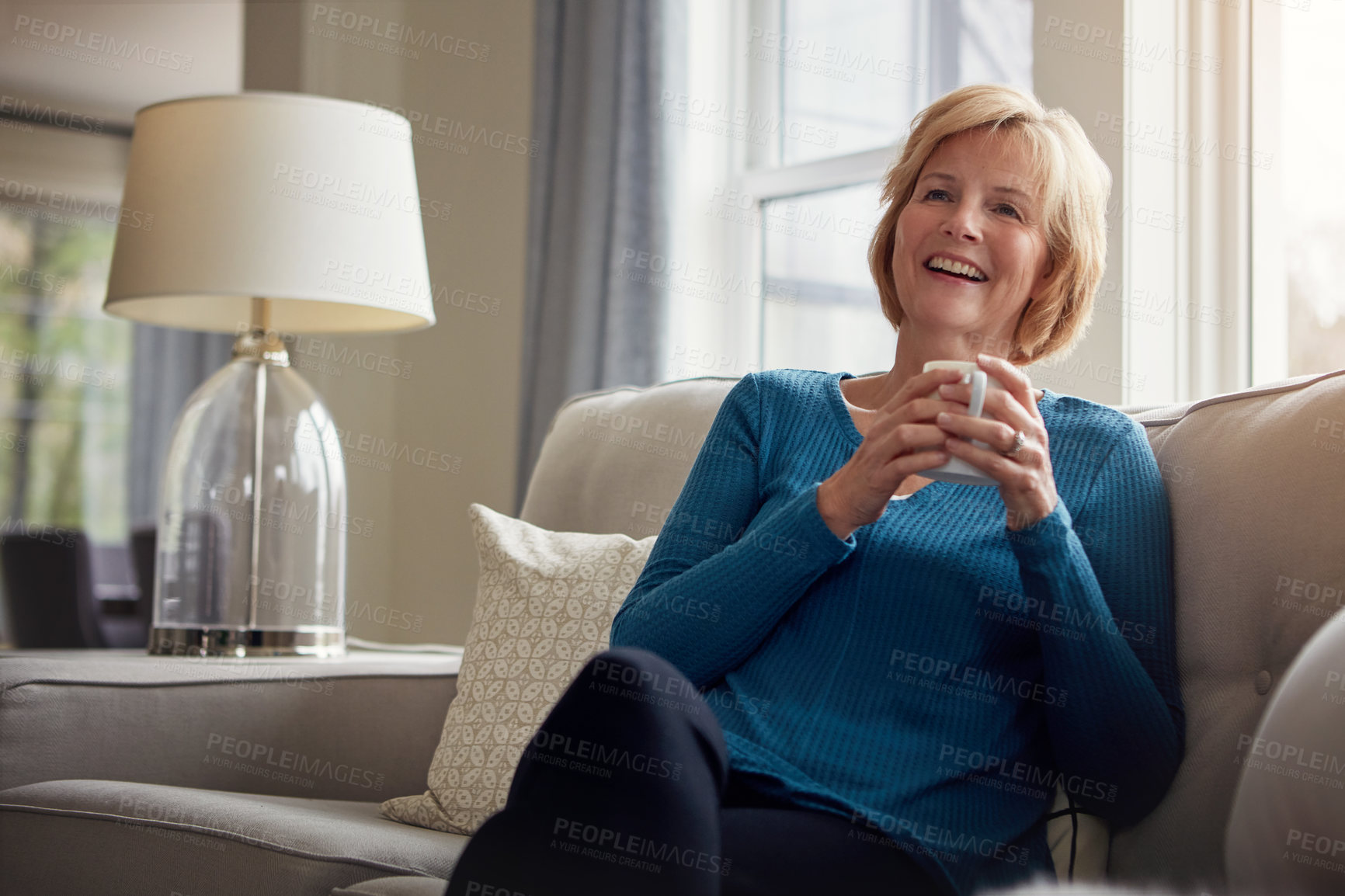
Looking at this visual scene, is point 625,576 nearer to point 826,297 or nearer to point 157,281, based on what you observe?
point 157,281

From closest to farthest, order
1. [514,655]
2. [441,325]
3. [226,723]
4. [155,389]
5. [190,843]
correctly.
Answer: [190,843] < [514,655] < [226,723] < [441,325] < [155,389]

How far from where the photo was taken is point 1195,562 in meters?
1.25

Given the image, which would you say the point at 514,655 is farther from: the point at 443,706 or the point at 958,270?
the point at 958,270

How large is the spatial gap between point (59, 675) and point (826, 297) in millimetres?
1711

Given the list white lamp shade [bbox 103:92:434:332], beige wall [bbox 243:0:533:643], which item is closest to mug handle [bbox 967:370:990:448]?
white lamp shade [bbox 103:92:434:332]

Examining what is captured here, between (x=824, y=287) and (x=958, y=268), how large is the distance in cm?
132

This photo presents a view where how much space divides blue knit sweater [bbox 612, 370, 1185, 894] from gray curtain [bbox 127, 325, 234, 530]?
6.86 m

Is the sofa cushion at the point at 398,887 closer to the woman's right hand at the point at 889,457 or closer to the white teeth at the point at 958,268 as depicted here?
the woman's right hand at the point at 889,457

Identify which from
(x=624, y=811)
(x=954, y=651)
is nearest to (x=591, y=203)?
(x=954, y=651)

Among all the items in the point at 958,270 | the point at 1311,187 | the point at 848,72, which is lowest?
the point at 958,270

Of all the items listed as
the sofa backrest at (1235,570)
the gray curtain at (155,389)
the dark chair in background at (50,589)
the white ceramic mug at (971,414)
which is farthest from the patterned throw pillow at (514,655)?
the gray curtain at (155,389)

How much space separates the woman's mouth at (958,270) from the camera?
144 centimetres

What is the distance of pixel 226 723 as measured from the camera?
5.69 feet

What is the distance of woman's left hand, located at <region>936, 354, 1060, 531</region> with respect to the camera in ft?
3.72
